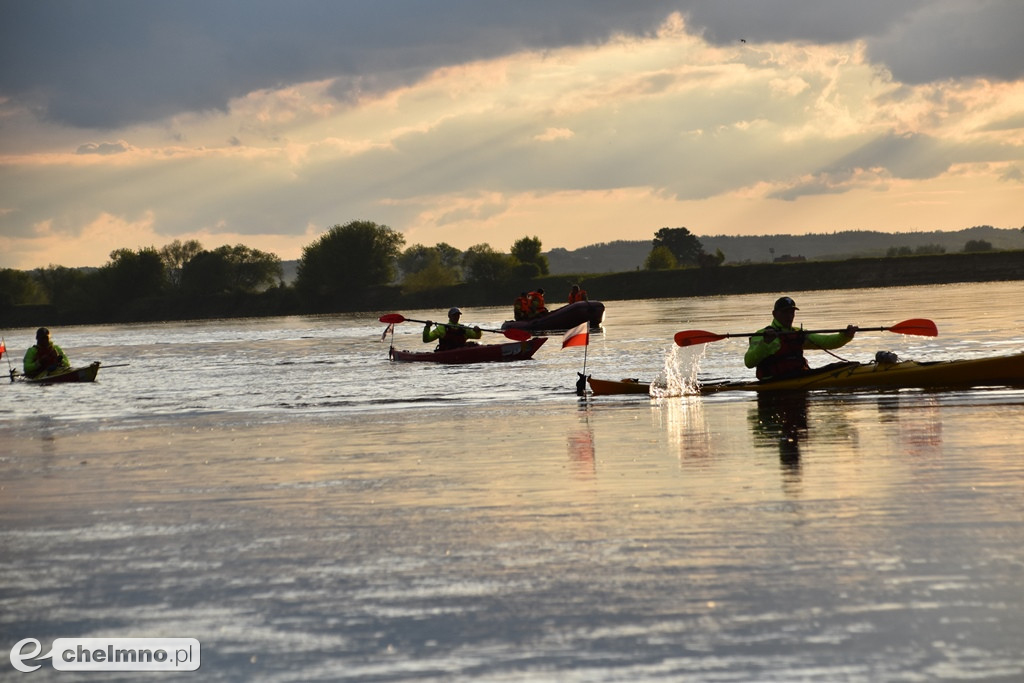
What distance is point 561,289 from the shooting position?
15712 centimetres

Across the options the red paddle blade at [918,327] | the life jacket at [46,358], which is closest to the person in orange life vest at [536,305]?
the life jacket at [46,358]

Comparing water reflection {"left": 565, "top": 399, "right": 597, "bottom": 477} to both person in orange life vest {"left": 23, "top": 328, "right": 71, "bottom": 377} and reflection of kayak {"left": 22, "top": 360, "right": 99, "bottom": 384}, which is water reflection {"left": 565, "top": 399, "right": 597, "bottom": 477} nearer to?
reflection of kayak {"left": 22, "top": 360, "right": 99, "bottom": 384}

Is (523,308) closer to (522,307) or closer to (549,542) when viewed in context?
(522,307)

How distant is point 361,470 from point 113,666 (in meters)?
7.12

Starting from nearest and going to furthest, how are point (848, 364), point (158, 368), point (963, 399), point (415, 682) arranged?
point (415, 682) < point (963, 399) < point (848, 364) < point (158, 368)

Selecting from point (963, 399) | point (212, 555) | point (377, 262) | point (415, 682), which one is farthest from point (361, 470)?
point (377, 262)

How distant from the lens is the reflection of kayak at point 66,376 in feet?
112

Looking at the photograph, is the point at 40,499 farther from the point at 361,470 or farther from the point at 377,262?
the point at 377,262

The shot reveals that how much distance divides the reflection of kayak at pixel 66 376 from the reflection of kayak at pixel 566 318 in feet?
70.0

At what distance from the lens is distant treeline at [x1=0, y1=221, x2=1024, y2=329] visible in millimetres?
135375

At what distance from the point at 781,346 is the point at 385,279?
156 metres

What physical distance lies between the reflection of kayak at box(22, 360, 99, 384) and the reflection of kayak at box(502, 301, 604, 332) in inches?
840

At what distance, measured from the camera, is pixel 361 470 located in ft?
45.2

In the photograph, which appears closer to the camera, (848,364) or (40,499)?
(40,499)
